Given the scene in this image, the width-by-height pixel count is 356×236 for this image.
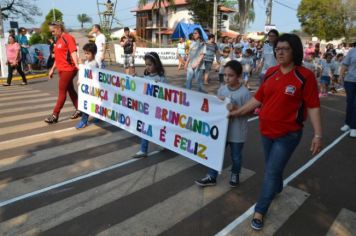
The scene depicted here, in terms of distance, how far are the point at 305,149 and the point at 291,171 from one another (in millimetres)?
1200

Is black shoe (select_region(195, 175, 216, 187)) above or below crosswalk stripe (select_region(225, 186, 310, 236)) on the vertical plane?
above

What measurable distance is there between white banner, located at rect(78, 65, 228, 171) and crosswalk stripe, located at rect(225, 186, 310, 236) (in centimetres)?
77

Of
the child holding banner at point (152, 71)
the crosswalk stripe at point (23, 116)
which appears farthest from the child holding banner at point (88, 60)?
the child holding banner at point (152, 71)

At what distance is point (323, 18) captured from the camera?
60.5 m

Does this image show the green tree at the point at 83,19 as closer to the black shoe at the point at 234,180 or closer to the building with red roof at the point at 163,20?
the building with red roof at the point at 163,20

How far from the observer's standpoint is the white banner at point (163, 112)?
412 cm

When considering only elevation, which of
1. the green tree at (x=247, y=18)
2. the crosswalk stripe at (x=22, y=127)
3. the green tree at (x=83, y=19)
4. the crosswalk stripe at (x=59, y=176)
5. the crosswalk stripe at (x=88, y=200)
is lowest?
the crosswalk stripe at (x=88, y=200)

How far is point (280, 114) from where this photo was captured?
314 cm

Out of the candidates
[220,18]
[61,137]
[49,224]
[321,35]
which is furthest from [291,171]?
[321,35]

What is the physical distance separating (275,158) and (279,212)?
85cm

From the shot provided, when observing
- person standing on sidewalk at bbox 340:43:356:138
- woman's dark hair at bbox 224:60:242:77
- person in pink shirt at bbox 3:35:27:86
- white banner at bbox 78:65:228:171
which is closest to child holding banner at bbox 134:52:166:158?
white banner at bbox 78:65:228:171

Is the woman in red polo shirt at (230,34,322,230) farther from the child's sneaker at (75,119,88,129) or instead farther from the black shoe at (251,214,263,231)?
the child's sneaker at (75,119,88,129)

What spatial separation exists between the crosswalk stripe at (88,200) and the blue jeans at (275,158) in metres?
1.61

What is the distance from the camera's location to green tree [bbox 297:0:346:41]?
58000 millimetres
